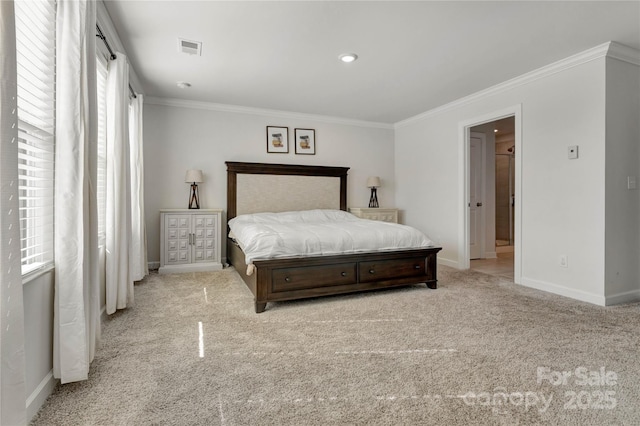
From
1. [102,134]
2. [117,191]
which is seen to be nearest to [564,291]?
[117,191]

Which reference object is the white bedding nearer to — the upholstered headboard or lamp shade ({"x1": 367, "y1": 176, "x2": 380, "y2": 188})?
the upholstered headboard

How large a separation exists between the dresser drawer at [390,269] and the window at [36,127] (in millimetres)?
2424

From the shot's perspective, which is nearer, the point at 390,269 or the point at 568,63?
the point at 568,63

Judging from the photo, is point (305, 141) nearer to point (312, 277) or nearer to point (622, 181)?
point (312, 277)

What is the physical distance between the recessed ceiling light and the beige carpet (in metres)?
2.34

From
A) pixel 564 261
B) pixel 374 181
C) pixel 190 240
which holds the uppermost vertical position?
pixel 374 181

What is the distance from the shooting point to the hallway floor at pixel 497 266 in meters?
4.41

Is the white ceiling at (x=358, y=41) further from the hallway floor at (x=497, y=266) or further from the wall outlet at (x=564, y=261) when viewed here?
the hallway floor at (x=497, y=266)

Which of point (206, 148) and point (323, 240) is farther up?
point (206, 148)

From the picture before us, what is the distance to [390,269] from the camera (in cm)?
338

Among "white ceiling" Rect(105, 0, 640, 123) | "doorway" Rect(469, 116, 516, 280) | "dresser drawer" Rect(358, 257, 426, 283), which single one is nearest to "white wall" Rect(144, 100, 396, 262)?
"white ceiling" Rect(105, 0, 640, 123)

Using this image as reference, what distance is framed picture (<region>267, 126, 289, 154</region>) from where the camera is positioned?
5203 millimetres

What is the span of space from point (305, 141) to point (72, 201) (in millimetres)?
4067

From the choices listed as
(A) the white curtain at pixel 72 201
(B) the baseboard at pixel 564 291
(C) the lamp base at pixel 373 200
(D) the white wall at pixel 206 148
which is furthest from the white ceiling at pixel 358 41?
(B) the baseboard at pixel 564 291
